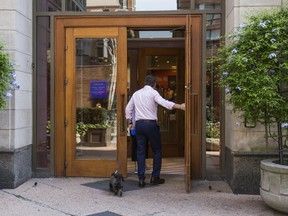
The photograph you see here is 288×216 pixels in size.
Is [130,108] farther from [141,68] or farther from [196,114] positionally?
[141,68]

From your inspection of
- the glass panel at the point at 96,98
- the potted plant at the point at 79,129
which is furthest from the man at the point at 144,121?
the potted plant at the point at 79,129

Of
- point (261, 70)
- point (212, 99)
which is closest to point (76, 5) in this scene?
point (212, 99)

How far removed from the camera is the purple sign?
25.0 feet

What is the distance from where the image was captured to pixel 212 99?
7422 mm

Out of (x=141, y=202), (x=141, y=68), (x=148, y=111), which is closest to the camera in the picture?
(x=141, y=202)

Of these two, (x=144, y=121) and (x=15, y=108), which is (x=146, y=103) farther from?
(x=15, y=108)

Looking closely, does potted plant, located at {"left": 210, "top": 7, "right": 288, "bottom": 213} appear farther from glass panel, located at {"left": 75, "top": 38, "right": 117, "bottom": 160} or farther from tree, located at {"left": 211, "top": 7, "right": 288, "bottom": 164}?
glass panel, located at {"left": 75, "top": 38, "right": 117, "bottom": 160}

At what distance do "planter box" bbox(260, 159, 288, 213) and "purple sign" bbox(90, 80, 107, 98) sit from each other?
10.9 feet

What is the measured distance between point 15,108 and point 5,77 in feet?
2.71

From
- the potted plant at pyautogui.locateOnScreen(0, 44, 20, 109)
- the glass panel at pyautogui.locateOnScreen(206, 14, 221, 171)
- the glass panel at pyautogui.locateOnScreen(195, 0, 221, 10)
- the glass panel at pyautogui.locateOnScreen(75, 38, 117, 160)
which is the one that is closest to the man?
the glass panel at pyautogui.locateOnScreen(75, 38, 117, 160)

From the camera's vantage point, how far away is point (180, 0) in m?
7.55

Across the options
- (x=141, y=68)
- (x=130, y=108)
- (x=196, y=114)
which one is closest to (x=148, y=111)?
(x=130, y=108)

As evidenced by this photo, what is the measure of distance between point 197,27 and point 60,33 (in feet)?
8.05

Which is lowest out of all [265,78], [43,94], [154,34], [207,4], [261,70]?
[43,94]
